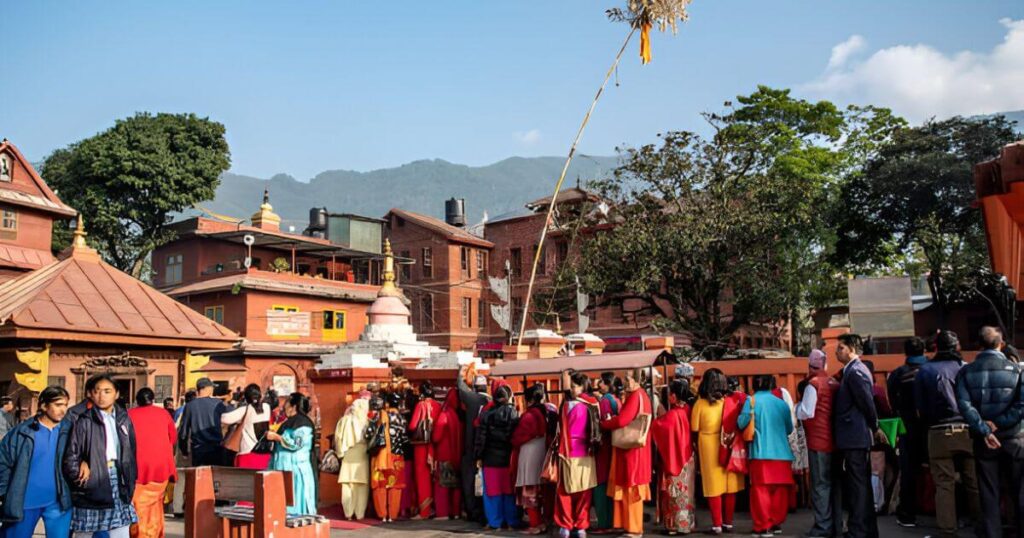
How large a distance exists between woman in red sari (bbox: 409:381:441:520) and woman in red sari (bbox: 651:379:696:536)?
320 cm

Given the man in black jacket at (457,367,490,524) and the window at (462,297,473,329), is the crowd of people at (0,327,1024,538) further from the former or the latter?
the window at (462,297,473,329)

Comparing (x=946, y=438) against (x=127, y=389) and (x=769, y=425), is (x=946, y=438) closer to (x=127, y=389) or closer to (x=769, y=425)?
(x=769, y=425)

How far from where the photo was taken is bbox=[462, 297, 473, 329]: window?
47.3 metres

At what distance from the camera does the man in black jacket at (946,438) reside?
761 cm

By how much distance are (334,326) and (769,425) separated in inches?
1258

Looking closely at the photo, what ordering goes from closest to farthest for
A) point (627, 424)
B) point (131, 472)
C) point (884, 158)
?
point (131, 472) < point (627, 424) < point (884, 158)

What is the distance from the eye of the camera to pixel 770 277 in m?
26.0

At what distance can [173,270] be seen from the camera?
40.8 meters

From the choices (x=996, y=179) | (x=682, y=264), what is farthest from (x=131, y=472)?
(x=682, y=264)

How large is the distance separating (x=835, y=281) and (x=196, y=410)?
22724 millimetres

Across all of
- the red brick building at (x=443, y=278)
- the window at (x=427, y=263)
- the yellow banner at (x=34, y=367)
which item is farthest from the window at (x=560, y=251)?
the yellow banner at (x=34, y=367)

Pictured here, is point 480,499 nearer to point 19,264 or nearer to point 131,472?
point 131,472

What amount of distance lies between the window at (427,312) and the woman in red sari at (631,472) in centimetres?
3865

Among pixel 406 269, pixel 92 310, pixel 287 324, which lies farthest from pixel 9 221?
pixel 406 269
